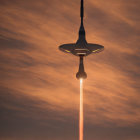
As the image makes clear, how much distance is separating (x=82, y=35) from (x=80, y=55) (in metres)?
0.45

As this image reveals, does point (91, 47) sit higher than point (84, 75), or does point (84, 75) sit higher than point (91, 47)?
point (91, 47)

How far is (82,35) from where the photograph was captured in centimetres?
876

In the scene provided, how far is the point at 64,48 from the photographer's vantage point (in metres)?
8.83

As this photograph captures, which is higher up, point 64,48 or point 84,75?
point 64,48

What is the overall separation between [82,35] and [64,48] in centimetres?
49

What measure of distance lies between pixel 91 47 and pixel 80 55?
30 cm

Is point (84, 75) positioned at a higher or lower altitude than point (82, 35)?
lower

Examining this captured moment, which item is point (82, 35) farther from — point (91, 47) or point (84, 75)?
point (84, 75)

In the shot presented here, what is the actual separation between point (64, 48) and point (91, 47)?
591 mm

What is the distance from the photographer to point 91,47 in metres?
8.81

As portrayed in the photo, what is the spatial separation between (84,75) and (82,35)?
0.87 metres

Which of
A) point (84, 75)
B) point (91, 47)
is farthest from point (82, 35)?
point (84, 75)

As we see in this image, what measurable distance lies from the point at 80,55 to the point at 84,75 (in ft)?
1.53
